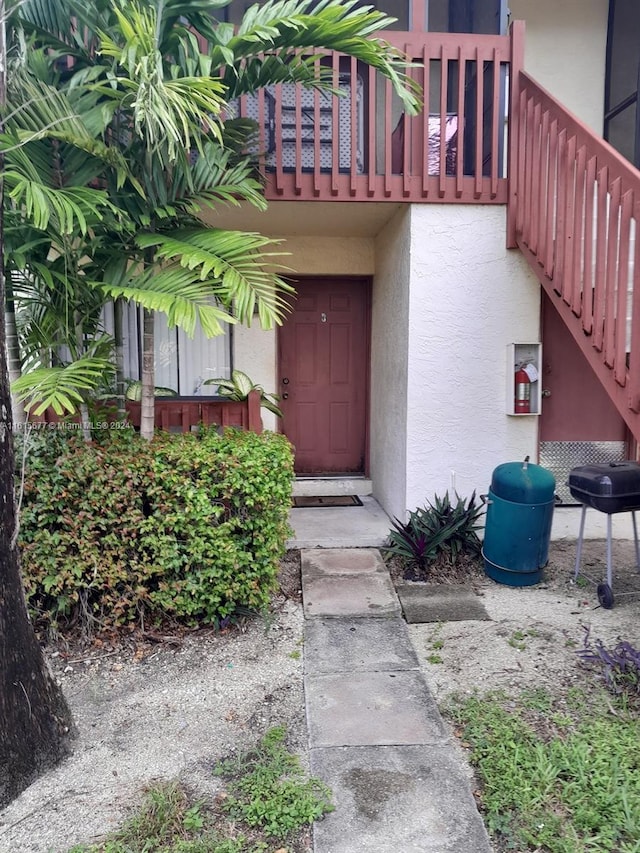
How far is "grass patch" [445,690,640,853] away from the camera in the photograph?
6.72 feet

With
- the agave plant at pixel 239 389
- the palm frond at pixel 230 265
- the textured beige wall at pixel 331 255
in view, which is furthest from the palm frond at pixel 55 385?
the textured beige wall at pixel 331 255

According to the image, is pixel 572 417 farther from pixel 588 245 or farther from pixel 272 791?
pixel 272 791

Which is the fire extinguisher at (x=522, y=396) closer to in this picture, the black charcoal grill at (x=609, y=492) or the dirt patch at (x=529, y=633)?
the black charcoal grill at (x=609, y=492)

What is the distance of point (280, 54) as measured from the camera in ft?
11.3

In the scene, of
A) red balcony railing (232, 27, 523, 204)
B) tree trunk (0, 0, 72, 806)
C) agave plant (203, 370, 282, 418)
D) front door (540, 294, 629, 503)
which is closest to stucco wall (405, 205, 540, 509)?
red balcony railing (232, 27, 523, 204)

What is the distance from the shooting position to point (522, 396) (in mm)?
4766

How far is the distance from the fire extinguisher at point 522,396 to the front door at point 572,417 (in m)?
0.46

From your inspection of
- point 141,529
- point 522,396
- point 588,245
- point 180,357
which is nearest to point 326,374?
point 180,357

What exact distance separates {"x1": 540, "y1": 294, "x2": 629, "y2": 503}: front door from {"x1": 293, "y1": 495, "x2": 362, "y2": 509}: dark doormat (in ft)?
6.25

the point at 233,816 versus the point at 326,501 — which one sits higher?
the point at 326,501

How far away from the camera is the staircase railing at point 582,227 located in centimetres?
330

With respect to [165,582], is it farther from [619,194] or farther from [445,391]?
[619,194]

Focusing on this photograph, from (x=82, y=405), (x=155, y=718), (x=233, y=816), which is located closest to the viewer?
(x=233, y=816)

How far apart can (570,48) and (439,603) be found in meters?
5.22
